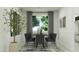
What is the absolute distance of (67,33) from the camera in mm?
3438

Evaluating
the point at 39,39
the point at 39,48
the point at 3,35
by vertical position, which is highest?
the point at 3,35

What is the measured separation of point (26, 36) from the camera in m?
3.45

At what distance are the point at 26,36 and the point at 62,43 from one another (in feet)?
3.22

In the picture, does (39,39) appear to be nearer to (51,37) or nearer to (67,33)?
(51,37)

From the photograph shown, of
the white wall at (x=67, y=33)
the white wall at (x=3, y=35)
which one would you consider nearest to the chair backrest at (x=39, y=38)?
the white wall at (x=67, y=33)

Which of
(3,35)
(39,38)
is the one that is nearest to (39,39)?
(39,38)

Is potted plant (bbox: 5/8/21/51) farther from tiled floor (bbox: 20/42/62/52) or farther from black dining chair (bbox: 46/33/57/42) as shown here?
black dining chair (bbox: 46/33/57/42)

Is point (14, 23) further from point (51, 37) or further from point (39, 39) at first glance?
point (51, 37)

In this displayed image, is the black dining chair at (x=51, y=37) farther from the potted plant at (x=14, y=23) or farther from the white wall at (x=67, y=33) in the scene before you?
the potted plant at (x=14, y=23)

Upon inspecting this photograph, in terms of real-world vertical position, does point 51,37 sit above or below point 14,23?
below
